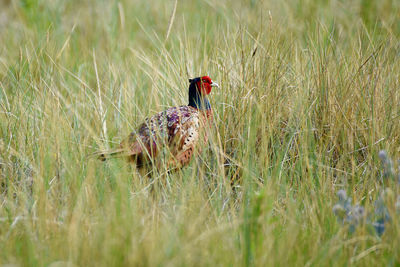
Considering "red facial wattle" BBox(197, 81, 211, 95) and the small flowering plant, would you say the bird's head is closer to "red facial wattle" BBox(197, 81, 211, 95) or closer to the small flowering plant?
"red facial wattle" BBox(197, 81, 211, 95)

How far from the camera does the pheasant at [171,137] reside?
132 inches

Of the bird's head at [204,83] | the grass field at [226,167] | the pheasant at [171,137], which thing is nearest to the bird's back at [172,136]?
the pheasant at [171,137]

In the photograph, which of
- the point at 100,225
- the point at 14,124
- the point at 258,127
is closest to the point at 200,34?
the point at 258,127

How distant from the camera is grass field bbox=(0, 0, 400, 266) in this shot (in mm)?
2289

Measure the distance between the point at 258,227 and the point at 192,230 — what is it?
29cm

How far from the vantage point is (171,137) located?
3.49 m

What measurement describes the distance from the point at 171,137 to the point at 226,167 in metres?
0.46

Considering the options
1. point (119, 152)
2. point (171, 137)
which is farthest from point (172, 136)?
point (119, 152)

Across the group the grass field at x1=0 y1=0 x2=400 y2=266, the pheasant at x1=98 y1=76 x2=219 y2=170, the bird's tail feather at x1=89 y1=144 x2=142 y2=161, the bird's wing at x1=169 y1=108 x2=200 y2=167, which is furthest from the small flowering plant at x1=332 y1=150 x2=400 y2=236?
the bird's tail feather at x1=89 y1=144 x2=142 y2=161

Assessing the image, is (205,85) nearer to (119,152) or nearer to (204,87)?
(204,87)

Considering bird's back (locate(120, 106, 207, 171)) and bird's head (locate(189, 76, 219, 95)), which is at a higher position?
bird's head (locate(189, 76, 219, 95))

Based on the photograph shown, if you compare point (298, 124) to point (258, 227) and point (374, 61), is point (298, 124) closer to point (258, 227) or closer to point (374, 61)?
point (374, 61)

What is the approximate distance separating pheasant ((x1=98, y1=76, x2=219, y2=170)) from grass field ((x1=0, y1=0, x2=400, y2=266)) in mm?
103

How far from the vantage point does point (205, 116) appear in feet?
11.3
